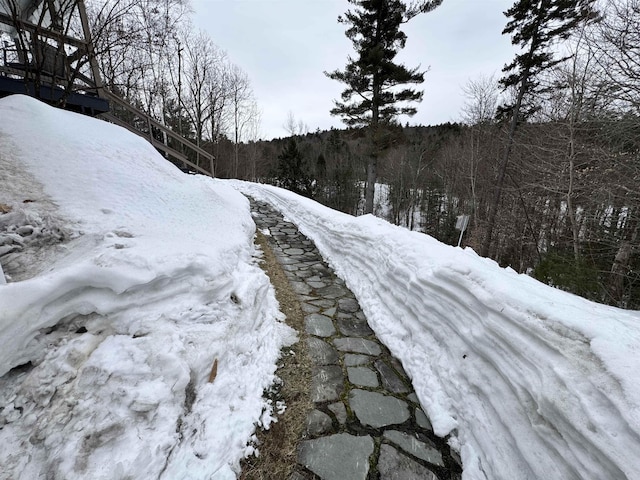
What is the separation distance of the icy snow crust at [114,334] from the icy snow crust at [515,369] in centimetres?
134

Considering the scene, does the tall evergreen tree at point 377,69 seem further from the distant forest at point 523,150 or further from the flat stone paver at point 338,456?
the flat stone paver at point 338,456

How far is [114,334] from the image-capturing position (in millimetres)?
1529

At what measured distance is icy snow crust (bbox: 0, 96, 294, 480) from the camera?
3.84 feet

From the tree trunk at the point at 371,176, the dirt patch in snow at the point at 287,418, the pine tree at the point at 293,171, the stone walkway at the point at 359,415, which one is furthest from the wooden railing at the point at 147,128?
the pine tree at the point at 293,171

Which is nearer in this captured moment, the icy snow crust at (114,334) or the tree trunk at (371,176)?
the icy snow crust at (114,334)

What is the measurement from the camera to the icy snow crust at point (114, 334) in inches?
46.0

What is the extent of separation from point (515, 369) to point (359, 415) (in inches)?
41.8

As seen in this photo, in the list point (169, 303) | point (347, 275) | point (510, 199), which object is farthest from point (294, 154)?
point (169, 303)

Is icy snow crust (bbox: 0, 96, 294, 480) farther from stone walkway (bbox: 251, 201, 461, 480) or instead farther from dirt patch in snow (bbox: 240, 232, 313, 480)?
stone walkway (bbox: 251, 201, 461, 480)

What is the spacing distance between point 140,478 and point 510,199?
48.4ft

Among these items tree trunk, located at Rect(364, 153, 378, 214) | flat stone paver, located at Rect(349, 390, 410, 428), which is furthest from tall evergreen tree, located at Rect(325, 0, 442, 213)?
flat stone paver, located at Rect(349, 390, 410, 428)

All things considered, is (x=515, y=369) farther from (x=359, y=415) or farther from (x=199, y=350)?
(x=199, y=350)

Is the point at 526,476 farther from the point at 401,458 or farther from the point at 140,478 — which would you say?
the point at 140,478

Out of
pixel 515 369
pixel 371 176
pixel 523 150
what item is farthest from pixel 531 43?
pixel 515 369
